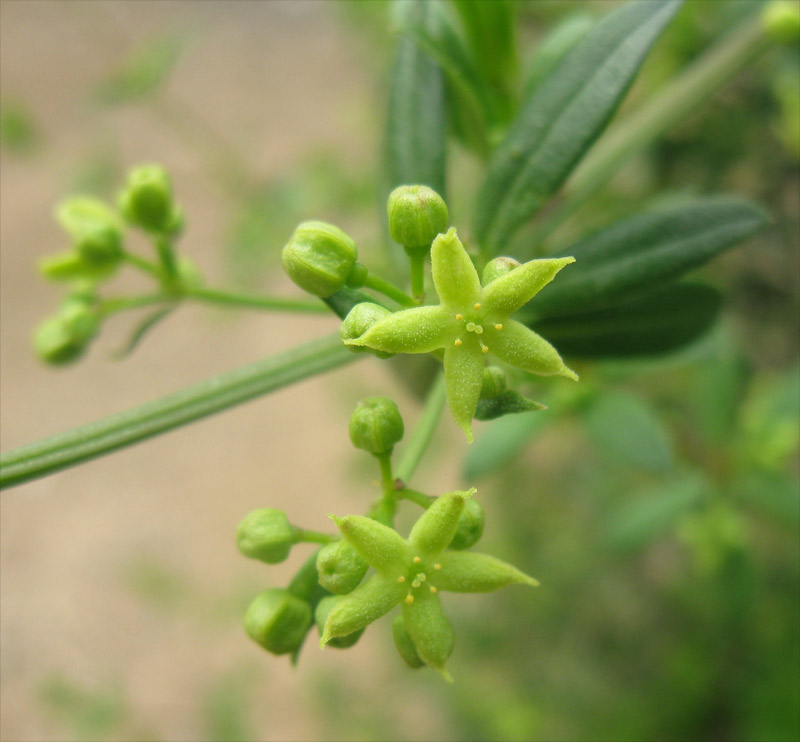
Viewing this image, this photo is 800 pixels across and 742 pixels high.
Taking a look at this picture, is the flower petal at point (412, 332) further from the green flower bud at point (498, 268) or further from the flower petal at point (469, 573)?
the flower petal at point (469, 573)

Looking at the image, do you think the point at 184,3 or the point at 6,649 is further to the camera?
the point at 184,3

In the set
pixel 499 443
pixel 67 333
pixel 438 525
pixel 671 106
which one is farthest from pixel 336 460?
pixel 438 525

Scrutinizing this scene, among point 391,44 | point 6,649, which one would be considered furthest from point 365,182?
point 6,649

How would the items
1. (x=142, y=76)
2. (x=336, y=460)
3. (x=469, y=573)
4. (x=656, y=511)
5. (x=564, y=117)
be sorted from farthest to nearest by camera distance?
(x=336, y=460), (x=142, y=76), (x=656, y=511), (x=564, y=117), (x=469, y=573)

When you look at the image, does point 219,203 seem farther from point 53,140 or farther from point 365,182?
point 365,182

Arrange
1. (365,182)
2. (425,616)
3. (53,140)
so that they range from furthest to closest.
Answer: (53,140), (365,182), (425,616)

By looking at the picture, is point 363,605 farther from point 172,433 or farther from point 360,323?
point 172,433

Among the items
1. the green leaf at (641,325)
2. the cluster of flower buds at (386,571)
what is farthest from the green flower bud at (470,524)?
the green leaf at (641,325)
